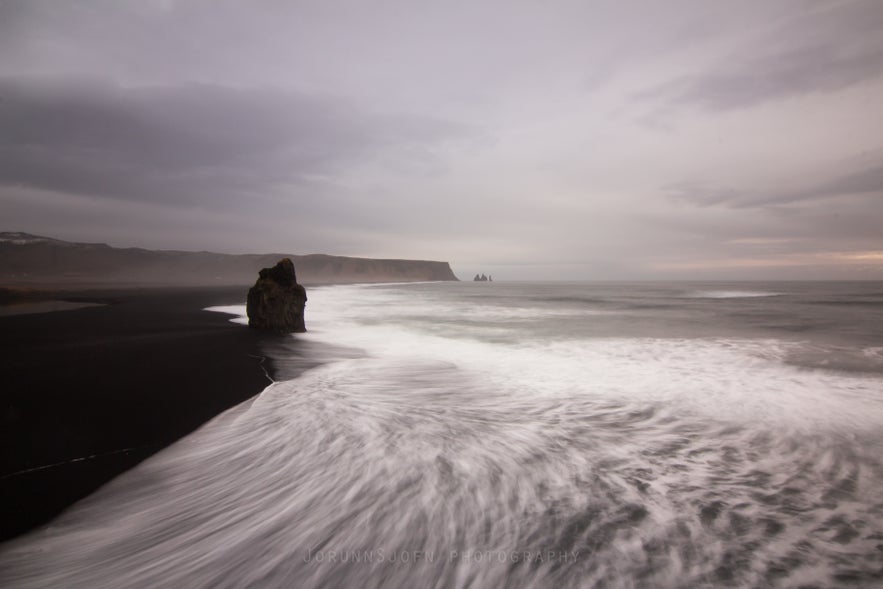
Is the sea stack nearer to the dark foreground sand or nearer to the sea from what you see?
the dark foreground sand

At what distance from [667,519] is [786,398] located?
447cm

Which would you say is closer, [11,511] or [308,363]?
[11,511]

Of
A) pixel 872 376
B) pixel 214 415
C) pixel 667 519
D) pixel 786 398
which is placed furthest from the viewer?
pixel 872 376

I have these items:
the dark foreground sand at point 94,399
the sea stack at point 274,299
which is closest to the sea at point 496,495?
the dark foreground sand at point 94,399

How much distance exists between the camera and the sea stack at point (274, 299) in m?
10.6

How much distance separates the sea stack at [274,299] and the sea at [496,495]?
230 inches

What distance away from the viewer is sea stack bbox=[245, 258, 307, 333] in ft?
34.8

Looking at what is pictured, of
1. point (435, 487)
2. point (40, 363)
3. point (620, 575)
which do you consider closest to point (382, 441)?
point (435, 487)

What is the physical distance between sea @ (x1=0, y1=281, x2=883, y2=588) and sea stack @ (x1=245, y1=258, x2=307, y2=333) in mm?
5841

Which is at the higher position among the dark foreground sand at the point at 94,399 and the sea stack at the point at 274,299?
the sea stack at the point at 274,299

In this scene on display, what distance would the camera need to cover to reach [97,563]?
6.57 feet

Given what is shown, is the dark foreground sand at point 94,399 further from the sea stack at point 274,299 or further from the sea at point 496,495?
Result: the sea stack at point 274,299

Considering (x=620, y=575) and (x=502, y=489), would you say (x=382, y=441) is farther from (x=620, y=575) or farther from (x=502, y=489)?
(x=620, y=575)

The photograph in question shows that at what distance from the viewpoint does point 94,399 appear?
4.34m
